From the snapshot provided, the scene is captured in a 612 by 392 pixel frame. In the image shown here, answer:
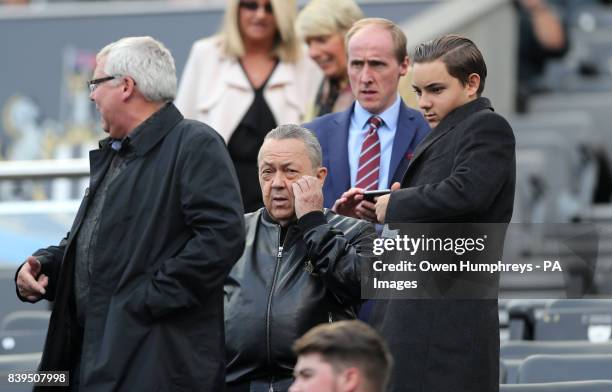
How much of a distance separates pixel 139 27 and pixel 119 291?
284 inches

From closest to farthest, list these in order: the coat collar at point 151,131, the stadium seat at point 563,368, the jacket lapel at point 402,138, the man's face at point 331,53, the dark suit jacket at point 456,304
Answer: the dark suit jacket at point 456,304 → the coat collar at point 151,131 → the jacket lapel at point 402,138 → the stadium seat at point 563,368 → the man's face at point 331,53

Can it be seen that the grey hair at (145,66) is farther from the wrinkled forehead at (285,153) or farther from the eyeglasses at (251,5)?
the eyeglasses at (251,5)

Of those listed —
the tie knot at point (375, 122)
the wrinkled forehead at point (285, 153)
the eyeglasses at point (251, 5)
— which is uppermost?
the eyeglasses at point (251, 5)

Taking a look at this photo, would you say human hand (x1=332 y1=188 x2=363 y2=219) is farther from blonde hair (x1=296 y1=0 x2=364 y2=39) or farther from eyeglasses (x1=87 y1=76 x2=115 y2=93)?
blonde hair (x1=296 y1=0 x2=364 y2=39)

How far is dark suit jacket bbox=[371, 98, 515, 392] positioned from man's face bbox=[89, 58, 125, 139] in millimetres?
1011

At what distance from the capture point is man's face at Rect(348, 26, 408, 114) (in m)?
6.64

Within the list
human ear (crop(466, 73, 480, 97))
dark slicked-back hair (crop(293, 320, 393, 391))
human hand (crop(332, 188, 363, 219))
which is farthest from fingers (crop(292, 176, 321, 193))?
dark slicked-back hair (crop(293, 320, 393, 391))

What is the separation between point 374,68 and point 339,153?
0.37 meters

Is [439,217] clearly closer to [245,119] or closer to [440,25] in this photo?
[245,119]

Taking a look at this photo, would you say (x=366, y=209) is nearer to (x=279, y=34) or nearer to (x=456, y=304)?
(x=456, y=304)

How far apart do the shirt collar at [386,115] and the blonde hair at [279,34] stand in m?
1.54

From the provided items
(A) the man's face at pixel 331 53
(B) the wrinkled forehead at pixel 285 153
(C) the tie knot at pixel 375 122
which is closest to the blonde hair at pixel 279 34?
(A) the man's face at pixel 331 53

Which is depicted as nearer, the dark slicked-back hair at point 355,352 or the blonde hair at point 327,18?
the dark slicked-back hair at point 355,352

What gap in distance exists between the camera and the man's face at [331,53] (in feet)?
24.5
